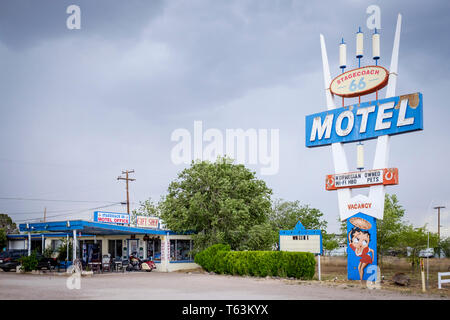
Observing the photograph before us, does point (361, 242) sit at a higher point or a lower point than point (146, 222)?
lower

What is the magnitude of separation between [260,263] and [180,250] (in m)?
9.34

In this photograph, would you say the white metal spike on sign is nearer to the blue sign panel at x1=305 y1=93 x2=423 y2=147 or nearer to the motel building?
the blue sign panel at x1=305 y1=93 x2=423 y2=147

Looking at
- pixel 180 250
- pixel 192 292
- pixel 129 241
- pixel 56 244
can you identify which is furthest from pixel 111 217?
pixel 192 292

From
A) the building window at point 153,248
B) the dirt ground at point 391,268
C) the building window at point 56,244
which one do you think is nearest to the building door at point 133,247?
the building window at point 153,248

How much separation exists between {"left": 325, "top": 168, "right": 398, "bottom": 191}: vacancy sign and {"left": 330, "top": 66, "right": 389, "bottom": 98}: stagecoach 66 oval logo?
14.3 feet

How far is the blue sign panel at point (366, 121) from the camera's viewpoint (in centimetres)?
2250

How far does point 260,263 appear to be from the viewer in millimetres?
26703

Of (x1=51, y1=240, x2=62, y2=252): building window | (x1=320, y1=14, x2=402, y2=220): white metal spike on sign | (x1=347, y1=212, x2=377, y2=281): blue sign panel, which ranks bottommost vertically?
(x1=51, y1=240, x2=62, y2=252): building window

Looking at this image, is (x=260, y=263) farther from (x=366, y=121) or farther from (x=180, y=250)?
(x=366, y=121)

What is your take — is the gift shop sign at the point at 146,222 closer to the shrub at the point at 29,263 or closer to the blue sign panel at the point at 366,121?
the shrub at the point at 29,263

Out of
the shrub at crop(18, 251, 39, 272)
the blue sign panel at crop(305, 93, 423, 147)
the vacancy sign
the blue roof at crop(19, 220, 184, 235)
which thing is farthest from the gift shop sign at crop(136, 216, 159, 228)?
the vacancy sign

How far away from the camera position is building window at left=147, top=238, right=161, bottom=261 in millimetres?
33703
